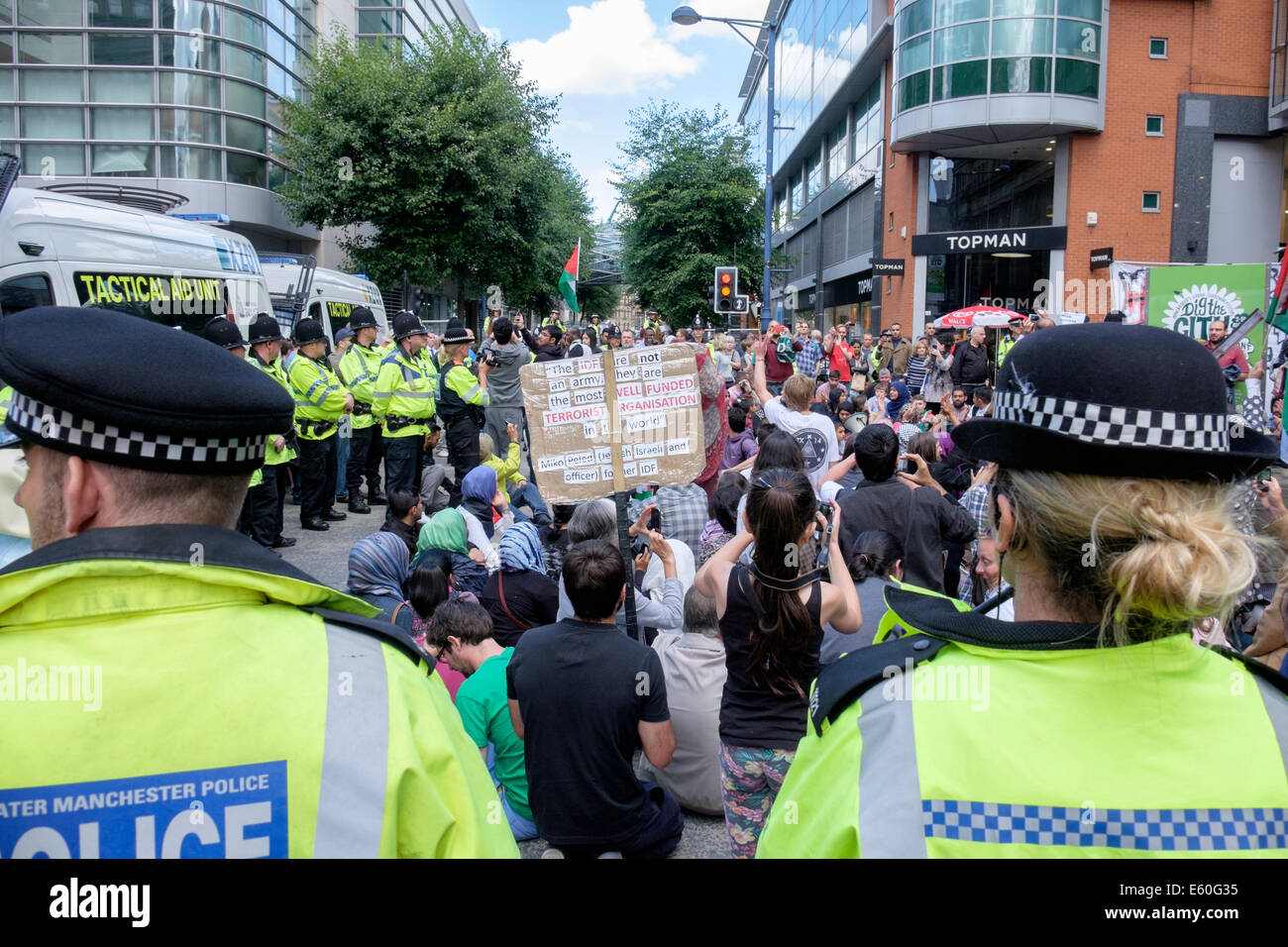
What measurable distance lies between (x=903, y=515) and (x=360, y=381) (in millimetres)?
7397

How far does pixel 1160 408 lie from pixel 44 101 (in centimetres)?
2895

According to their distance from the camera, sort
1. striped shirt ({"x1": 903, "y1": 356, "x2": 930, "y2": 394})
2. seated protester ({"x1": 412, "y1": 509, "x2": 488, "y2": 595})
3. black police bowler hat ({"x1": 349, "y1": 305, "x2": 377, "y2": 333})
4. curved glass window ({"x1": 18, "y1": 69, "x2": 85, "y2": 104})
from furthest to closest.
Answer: curved glass window ({"x1": 18, "y1": 69, "x2": 85, "y2": 104}) → striped shirt ({"x1": 903, "y1": 356, "x2": 930, "y2": 394}) → black police bowler hat ({"x1": 349, "y1": 305, "x2": 377, "y2": 333}) → seated protester ({"x1": 412, "y1": 509, "x2": 488, "y2": 595})

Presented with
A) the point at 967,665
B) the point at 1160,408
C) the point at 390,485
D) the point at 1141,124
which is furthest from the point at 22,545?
the point at 1141,124

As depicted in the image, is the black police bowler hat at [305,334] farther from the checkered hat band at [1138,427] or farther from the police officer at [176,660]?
the checkered hat band at [1138,427]

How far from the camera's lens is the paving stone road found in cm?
415

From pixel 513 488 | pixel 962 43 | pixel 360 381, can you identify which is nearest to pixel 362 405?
pixel 360 381

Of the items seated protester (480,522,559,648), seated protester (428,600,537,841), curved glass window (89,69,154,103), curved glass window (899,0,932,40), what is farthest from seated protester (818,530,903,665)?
curved glass window (899,0,932,40)

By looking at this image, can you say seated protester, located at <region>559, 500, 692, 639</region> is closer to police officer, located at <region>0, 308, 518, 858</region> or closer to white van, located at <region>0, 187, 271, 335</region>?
police officer, located at <region>0, 308, 518, 858</region>

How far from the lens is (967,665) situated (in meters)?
1.33

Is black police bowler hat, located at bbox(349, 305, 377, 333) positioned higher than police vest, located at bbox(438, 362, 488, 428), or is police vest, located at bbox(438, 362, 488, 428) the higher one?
black police bowler hat, located at bbox(349, 305, 377, 333)

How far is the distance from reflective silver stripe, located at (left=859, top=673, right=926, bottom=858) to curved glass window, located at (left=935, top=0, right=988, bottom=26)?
29.2 metres

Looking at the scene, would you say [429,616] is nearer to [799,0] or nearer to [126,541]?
[126,541]

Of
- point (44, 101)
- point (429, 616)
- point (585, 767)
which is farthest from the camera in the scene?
point (44, 101)
